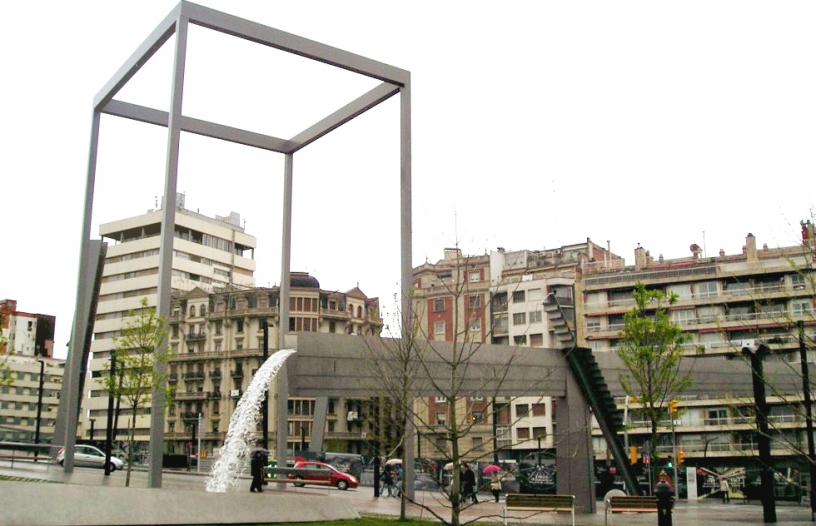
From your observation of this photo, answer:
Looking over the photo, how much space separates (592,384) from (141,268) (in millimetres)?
79956

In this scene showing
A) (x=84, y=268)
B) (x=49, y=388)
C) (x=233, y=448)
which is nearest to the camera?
(x=233, y=448)

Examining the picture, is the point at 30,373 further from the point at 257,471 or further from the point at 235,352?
the point at 257,471

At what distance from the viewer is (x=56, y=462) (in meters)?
26.3

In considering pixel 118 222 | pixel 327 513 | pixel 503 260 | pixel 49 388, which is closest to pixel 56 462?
pixel 327 513

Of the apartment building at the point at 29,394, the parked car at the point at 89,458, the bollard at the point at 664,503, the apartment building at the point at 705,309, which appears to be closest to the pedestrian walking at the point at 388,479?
the bollard at the point at 664,503

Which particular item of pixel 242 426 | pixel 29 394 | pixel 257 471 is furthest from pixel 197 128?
pixel 29 394

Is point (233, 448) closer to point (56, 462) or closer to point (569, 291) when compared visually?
point (56, 462)

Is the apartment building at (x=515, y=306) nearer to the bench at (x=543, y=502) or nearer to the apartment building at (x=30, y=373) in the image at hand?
the apartment building at (x=30, y=373)

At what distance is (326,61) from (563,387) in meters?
12.0

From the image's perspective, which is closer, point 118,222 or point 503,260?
point 503,260

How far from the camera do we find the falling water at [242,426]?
61.2 feet


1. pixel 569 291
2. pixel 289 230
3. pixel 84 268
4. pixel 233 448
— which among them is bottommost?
pixel 233 448

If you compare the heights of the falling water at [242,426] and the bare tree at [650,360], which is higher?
the bare tree at [650,360]

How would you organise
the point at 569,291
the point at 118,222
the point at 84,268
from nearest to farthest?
1. the point at 84,268
2. the point at 569,291
3. the point at 118,222
